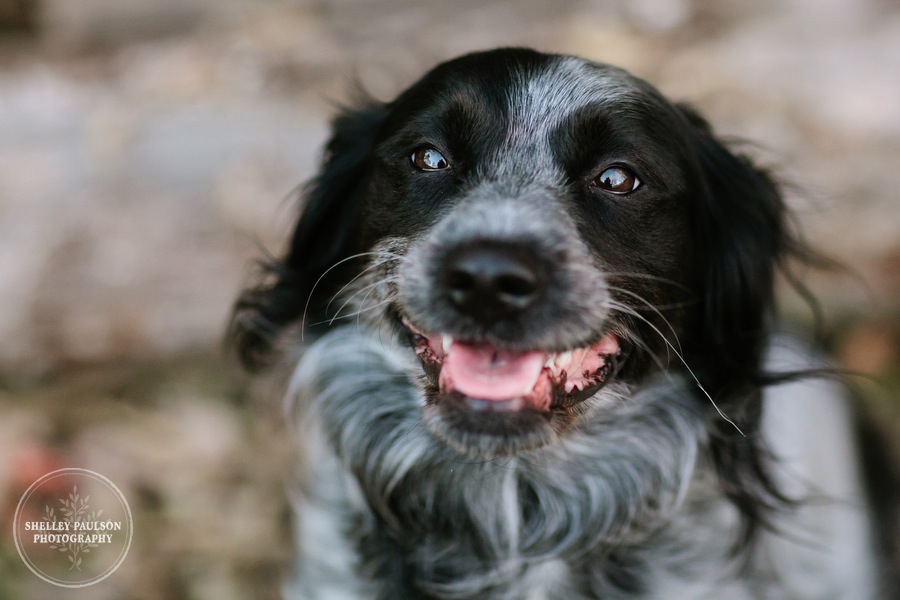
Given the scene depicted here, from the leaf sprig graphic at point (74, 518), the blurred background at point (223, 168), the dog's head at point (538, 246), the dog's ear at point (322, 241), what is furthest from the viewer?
the blurred background at point (223, 168)

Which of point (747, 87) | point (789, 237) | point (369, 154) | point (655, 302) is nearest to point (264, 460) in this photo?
point (369, 154)

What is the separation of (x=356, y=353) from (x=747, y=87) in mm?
3101

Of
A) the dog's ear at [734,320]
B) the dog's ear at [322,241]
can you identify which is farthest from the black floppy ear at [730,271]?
the dog's ear at [322,241]

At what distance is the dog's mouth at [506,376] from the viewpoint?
7.91 feet

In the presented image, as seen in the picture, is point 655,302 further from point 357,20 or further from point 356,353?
point 357,20

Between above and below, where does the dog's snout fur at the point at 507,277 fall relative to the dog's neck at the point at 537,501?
above

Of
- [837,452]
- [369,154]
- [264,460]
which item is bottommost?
[264,460]

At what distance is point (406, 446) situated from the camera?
304 centimetres

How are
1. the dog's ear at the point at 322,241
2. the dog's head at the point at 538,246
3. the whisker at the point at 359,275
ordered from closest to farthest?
1. the dog's head at the point at 538,246
2. the whisker at the point at 359,275
3. the dog's ear at the point at 322,241

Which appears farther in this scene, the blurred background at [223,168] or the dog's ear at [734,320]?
the blurred background at [223,168]

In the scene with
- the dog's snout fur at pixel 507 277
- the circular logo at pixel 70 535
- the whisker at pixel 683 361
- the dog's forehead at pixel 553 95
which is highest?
the dog's forehead at pixel 553 95

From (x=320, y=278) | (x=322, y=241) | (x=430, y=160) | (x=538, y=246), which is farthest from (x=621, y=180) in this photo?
(x=322, y=241)

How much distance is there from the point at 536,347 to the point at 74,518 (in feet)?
7.28

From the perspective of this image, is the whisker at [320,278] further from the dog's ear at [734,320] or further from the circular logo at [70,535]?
the circular logo at [70,535]
